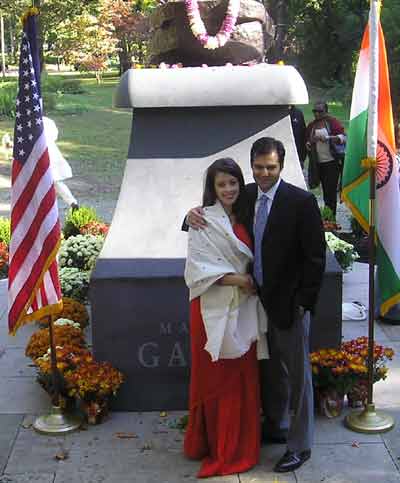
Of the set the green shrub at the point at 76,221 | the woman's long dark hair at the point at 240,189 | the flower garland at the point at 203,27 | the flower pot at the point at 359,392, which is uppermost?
the flower garland at the point at 203,27

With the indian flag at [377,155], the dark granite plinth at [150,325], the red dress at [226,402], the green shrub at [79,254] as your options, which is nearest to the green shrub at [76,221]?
the green shrub at [79,254]

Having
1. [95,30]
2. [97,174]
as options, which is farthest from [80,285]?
[95,30]

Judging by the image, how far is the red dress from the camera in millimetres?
4316

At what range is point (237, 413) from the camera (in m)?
4.33

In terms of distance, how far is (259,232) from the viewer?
4.18 m

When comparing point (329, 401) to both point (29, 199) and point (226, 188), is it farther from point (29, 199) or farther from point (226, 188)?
point (29, 199)

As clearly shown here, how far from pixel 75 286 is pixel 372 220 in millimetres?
3800

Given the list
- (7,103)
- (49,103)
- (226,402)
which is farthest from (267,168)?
(49,103)

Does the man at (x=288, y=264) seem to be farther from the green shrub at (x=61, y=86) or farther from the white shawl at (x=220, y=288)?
the green shrub at (x=61, y=86)

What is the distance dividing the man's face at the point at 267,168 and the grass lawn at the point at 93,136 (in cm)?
1223

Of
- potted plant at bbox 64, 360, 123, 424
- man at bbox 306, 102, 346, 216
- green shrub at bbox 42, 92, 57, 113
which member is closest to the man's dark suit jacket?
potted plant at bbox 64, 360, 123, 424

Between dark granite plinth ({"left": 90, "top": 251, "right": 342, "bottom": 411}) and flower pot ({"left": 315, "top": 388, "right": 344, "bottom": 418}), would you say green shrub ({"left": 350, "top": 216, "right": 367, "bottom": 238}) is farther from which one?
flower pot ({"left": 315, "top": 388, "right": 344, "bottom": 418})

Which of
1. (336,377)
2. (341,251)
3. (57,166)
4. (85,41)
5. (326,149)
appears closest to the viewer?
(336,377)

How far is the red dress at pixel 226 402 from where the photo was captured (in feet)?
14.2
